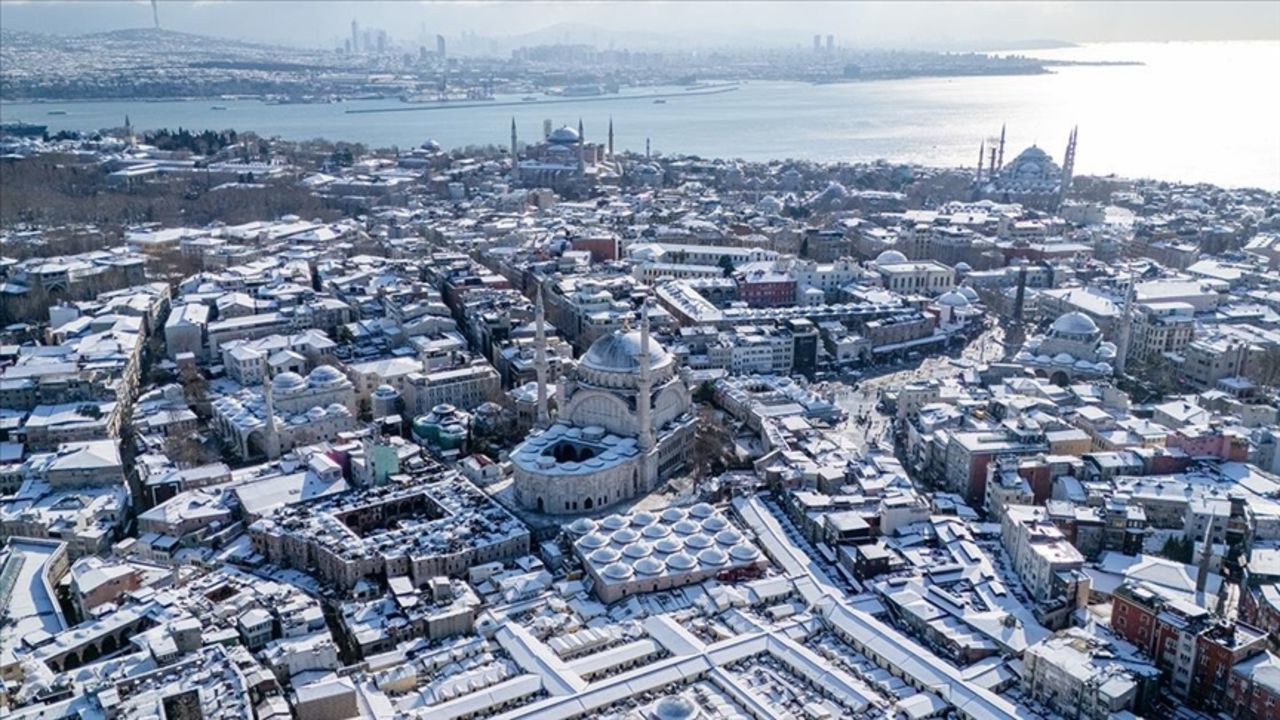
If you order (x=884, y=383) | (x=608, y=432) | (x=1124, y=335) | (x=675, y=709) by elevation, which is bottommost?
(x=884, y=383)

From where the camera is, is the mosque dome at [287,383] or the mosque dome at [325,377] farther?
the mosque dome at [325,377]

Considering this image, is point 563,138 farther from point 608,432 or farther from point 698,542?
point 698,542

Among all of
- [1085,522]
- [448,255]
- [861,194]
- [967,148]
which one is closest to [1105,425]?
[1085,522]

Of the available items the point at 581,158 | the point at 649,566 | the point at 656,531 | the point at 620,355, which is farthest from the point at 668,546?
the point at 581,158

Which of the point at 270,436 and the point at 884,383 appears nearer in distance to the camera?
the point at 270,436

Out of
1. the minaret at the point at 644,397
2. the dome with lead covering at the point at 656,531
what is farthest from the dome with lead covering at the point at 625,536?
the minaret at the point at 644,397

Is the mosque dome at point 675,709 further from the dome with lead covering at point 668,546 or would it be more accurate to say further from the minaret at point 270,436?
the minaret at point 270,436
